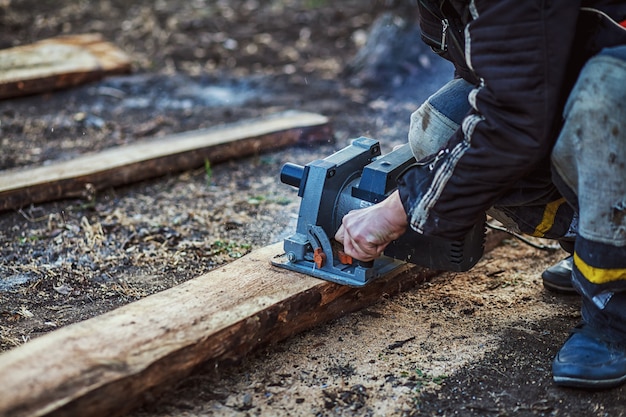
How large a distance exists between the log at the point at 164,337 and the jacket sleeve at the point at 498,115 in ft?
1.61

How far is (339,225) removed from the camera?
239 cm

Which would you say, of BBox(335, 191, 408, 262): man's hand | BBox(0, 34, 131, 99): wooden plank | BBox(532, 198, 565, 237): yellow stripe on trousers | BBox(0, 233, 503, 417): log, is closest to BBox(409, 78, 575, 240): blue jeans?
BBox(532, 198, 565, 237): yellow stripe on trousers

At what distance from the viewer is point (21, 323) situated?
2461 mm

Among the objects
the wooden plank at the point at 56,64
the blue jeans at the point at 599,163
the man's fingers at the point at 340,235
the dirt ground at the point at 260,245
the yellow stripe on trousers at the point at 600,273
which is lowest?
the dirt ground at the point at 260,245

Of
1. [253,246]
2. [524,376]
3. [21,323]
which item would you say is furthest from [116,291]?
[524,376]

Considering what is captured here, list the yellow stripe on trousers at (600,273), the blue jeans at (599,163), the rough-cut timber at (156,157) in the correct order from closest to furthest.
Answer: the blue jeans at (599,163)
the yellow stripe on trousers at (600,273)
the rough-cut timber at (156,157)

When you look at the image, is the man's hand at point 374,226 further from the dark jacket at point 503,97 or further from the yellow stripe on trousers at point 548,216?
the yellow stripe on trousers at point 548,216

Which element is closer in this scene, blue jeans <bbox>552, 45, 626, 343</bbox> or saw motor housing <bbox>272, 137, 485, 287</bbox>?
blue jeans <bbox>552, 45, 626, 343</bbox>

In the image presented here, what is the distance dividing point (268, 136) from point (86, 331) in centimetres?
220

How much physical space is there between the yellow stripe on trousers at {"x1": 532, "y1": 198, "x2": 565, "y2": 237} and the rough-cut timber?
1.97m

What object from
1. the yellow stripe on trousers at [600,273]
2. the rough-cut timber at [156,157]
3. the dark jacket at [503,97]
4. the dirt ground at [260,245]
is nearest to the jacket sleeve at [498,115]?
the dark jacket at [503,97]

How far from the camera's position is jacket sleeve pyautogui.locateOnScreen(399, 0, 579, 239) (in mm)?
1822

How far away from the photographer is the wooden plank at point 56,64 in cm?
489

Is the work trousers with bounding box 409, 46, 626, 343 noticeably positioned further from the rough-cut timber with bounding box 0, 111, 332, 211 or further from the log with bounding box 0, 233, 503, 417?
the rough-cut timber with bounding box 0, 111, 332, 211
